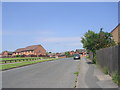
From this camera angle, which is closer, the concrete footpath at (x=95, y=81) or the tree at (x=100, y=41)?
the concrete footpath at (x=95, y=81)

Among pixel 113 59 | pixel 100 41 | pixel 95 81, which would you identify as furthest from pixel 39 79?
pixel 100 41

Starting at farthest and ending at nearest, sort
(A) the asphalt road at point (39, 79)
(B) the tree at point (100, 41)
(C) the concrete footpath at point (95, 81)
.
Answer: (B) the tree at point (100, 41) → (A) the asphalt road at point (39, 79) → (C) the concrete footpath at point (95, 81)

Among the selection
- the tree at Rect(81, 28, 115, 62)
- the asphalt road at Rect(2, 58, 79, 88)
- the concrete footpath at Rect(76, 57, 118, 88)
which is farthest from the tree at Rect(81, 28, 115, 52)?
the concrete footpath at Rect(76, 57, 118, 88)

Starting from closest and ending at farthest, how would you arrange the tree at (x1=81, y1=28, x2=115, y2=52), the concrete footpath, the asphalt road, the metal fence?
the concrete footpath < the asphalt road < the metal fence < the tree at (x1=81, y1=28, x2=115, y2=52)

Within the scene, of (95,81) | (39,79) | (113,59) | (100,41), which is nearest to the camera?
(95,81)

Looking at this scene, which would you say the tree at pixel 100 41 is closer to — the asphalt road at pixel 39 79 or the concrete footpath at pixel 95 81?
the asphalt road at pixel 39 79

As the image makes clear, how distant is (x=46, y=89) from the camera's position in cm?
847

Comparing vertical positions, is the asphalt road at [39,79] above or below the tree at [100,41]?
below

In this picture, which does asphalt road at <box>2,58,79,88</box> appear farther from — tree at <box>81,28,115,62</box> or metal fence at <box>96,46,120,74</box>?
tree at <box>81,28,115,62</box>

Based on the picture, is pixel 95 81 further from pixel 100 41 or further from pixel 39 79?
pixel 100 41

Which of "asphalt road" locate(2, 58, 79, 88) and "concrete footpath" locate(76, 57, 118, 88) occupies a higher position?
"concrete footpath" locate(76, 57, 118, 88)

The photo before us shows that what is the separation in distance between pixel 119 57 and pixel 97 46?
53.7ft


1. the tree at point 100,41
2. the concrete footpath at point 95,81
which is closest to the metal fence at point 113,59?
the concrete footpath at point 95,81

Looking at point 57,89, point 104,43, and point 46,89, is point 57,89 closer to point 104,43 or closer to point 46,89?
point 46,89
